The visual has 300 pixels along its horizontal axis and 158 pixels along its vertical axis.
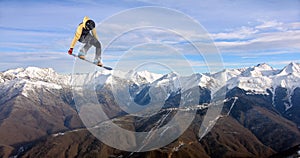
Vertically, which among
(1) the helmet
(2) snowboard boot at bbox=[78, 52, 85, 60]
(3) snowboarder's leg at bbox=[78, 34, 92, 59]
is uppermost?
(1) the helmet

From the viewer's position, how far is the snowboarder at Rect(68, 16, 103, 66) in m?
20.6

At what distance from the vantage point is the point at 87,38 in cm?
2247

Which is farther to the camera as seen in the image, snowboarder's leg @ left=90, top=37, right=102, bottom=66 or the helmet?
snowboarder's leg @ left=90, top=37, right=102, bottom=66

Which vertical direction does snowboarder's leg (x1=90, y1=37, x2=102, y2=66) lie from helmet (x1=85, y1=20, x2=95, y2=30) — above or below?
below

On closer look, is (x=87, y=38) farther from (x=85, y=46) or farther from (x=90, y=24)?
(x=90, y=24)

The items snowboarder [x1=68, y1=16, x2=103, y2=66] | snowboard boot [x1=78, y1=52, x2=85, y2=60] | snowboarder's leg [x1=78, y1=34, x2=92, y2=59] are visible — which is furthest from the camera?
snowboard boot [x1=78, y1=52, x2=85, y2=60]

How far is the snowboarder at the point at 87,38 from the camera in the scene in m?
20.6

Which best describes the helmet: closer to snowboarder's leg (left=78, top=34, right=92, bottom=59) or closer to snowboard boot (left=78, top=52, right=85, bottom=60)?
snowboarder's leg (left=78, top=34, right=92, bottom=59)

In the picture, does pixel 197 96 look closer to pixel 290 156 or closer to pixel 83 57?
pixel 83 57

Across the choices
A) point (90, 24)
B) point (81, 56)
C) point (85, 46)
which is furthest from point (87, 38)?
point (90, 24)

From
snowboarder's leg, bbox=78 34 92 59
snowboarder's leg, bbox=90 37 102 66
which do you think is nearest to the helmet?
snowboarder's leg, bbox=78 34 92 59

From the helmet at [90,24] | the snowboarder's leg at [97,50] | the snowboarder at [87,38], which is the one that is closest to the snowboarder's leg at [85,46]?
the snowboarder at [87,38]

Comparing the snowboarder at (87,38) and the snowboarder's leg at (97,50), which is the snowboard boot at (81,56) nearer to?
the snowboarder at (87,38)

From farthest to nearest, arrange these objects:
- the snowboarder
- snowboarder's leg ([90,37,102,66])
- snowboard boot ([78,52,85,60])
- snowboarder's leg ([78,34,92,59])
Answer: snowboard boot ([78,52,85,60]) → snowboarder's leg ([90,37,102,66]) → snowboarder's leg ([78,34,92,59]) → the snowboarder
